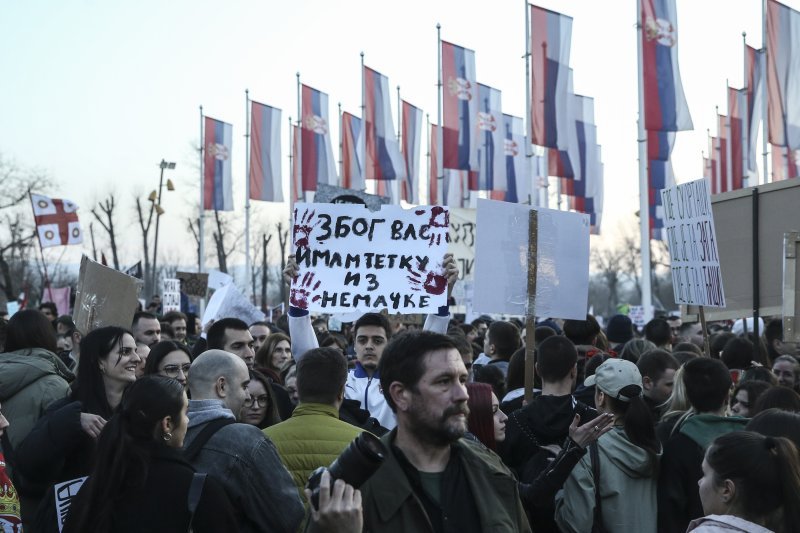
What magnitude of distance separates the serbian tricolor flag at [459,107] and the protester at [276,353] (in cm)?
2324

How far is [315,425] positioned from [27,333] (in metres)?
2.49

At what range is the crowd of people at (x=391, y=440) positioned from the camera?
140 inches

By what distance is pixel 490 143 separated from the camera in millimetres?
32656

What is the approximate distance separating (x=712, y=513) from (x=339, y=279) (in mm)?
4194

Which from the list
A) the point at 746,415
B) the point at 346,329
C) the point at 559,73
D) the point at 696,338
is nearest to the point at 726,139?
the point at 559,73

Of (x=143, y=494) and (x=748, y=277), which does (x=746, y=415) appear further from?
(x=143, y=494)

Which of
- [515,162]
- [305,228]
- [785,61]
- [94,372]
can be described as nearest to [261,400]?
[94,372]

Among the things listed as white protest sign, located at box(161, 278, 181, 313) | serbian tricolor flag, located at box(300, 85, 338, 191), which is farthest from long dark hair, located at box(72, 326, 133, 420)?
serbian tricolor flag, located at box(300, 85, 338, 191)

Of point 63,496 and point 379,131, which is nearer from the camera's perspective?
point 63,496

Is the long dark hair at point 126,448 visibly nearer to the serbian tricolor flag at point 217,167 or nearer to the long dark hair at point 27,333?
the long dark hair at point 27,333

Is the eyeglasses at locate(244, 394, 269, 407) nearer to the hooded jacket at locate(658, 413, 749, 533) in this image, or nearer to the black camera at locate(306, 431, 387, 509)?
the hooded jacket at locate(658, 413, 749, 533)

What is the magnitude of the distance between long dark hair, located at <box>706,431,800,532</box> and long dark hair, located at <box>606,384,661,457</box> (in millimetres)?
1433

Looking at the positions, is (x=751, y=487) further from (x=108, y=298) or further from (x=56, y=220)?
(x=56, y=220)

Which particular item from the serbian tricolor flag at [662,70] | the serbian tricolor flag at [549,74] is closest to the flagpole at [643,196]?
the serbian tricolor flag at [662,70]
